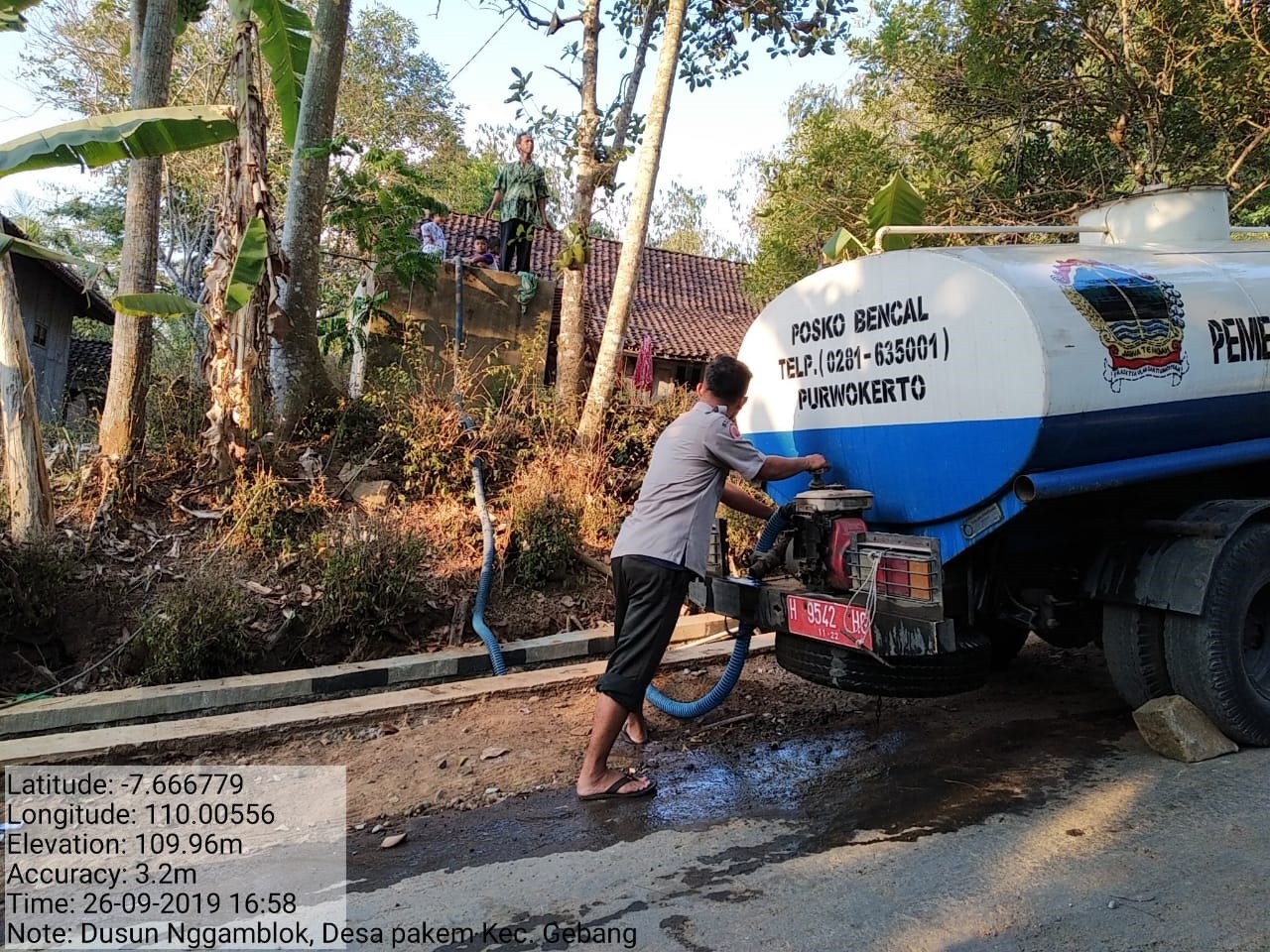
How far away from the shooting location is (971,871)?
2.89 metres

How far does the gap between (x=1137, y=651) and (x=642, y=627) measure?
2.29 metres

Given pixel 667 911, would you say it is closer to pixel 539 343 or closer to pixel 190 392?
pixel 190 392

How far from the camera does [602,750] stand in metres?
3.65

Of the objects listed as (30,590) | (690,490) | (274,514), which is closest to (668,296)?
(274,514)

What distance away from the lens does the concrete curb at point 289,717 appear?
3994mm

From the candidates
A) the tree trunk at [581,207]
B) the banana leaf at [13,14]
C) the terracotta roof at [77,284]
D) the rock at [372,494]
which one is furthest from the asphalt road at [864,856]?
the terracotta roof at [77,284]

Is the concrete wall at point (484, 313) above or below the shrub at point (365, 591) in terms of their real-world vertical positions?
above

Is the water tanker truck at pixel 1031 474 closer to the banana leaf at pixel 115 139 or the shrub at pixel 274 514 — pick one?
the shrub at pixel 274 514

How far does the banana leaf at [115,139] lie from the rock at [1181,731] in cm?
621

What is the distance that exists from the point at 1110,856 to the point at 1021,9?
8584mm

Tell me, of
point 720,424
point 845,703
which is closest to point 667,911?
point 720,424

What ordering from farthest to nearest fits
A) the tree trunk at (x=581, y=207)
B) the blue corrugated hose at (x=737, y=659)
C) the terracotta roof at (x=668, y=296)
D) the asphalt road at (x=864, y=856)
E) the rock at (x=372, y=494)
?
the terracotta roof at (x=668, y=296) < the tree trunk at (x=581, y=207) < the rock at (x=372, y=494) < the blue corrugated hose at (x=737, y=659) < the asphalt road at (x=864, y=856)

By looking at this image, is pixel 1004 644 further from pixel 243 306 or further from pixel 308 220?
pixel 308 220

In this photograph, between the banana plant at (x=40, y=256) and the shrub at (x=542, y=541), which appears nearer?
the banana plant at (x=40, y=256)
